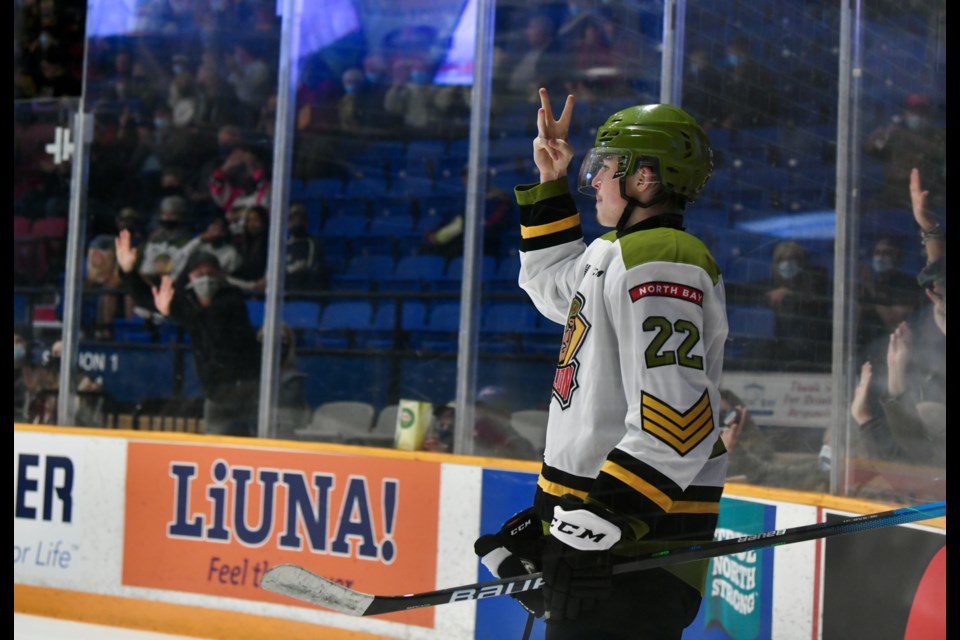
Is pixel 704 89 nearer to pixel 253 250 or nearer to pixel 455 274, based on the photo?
pixel 455 274

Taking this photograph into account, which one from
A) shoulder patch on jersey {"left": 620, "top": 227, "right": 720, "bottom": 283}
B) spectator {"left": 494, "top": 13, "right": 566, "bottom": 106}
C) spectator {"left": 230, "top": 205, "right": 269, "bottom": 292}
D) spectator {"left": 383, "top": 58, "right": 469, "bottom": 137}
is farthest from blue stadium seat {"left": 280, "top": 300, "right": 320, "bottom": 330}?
shoulder patch on jersey {"left": 620, "top": 227, "right": 720, "bottom": 283}

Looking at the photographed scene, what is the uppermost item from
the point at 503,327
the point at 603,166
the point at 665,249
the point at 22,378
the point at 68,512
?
the point at 603,166

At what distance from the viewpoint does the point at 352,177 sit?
157 inches

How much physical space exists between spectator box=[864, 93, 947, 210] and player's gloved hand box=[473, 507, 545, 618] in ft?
4.12

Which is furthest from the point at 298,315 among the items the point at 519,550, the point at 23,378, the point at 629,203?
the point at 629,203

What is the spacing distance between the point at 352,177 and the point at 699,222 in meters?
2.08

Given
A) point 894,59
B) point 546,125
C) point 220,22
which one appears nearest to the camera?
point 546,125

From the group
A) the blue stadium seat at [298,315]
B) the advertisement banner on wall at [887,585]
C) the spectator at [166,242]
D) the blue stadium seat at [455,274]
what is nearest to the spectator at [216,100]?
the spectator at [166,242]

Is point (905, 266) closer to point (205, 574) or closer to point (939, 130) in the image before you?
point (939, 130)

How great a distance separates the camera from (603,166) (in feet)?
5.45

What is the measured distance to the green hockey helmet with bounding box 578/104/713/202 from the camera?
5.26 ft

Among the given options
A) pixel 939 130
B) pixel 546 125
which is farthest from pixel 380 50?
pixel 546 125

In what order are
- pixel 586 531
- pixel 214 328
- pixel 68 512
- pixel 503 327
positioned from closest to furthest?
1. pixel 586 531
2. pixel 503 327
3. pixel 68 512
4. pixel 214 328

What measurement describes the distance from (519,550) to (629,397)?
33 cm
